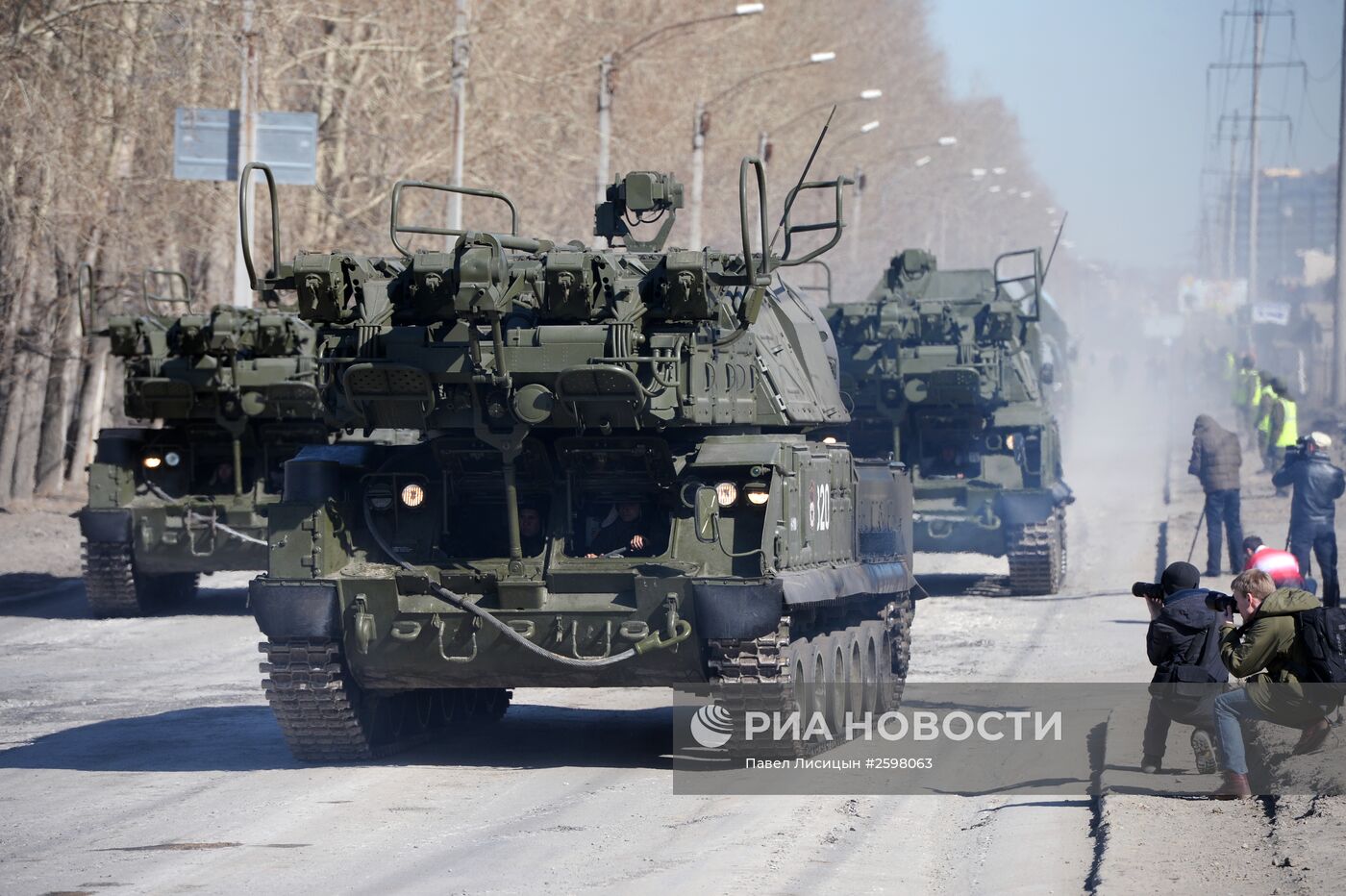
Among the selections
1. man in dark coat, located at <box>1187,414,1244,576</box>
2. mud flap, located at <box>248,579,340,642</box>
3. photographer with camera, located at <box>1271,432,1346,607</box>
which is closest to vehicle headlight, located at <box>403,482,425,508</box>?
mud flap, located at <box>248,579,340,642</box>

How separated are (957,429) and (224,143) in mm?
10043

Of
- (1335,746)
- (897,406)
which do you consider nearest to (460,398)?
(1335,746)

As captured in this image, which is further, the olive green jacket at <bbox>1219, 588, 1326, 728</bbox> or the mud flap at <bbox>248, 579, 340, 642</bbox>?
the mud flap at <bbox>248, 579, 340, 642</bbox>

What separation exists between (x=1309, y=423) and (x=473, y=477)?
30.8 meters

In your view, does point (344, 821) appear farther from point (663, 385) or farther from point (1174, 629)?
point (1174, 629)

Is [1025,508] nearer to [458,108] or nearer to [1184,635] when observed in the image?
[458,108]

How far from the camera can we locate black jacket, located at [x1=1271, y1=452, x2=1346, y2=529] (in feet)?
63.8

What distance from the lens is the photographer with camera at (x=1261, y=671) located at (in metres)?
9.66

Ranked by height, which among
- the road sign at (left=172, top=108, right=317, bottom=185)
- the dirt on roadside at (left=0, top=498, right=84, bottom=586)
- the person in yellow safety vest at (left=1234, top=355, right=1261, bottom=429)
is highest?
the road sign at (left=172, top=108, right=317, bottom=185)

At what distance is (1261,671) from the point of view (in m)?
10.1

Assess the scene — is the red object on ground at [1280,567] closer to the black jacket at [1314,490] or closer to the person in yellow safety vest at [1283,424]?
the black jacket at [1314,490]

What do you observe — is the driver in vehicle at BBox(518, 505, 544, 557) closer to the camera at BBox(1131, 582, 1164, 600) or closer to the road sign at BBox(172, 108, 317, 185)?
the camera at BBox(1131, 582, 1164, 600)

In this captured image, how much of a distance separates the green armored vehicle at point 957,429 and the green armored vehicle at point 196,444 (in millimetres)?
5658

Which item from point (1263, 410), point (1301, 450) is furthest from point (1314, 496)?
point (1263, 410)
